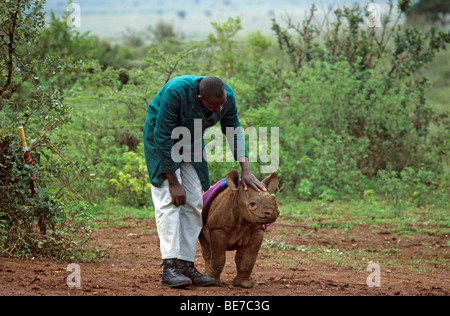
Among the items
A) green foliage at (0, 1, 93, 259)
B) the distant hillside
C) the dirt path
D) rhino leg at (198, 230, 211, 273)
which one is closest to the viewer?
the dirt path

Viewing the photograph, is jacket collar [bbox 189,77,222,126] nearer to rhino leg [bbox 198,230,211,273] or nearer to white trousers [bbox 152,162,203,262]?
white trousers [bbox 152,162,203,262]

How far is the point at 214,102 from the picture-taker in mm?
4902

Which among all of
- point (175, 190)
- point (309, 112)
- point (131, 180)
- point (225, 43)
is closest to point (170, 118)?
point (175, 190)

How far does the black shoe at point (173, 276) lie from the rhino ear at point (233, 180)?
702 mm

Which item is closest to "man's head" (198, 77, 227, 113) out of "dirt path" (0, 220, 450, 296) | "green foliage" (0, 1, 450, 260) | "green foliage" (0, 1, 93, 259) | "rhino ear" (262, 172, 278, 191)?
"rhino ear" (262, 172, 278, 191)

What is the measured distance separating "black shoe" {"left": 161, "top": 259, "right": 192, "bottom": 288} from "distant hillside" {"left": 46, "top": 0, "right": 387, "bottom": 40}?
10295 mm

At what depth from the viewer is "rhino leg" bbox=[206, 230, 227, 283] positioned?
5.18 m

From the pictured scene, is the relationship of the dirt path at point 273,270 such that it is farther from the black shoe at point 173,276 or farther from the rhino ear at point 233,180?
the rhino ear at point 233,180

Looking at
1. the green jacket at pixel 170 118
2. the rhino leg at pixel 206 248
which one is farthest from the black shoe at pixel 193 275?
the green jacket at pixel 170 118

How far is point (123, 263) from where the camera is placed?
6590mm

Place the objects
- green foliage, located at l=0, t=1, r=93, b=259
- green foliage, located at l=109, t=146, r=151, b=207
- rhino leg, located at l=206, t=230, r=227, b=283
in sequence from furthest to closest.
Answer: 1. green foliage, located at l=109, t=146, r=151, b=207
2. green foliage, located at l=0, t=1, r=93, b=259
3. rhino leg, located at l=206, t=230, r=227, b=283

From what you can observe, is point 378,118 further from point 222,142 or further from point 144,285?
point 144,285

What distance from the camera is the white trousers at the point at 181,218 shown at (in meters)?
5.06

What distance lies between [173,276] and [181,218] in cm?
46
